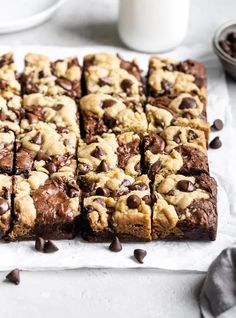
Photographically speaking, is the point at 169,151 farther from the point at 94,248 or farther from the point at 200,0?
the point at 200,0

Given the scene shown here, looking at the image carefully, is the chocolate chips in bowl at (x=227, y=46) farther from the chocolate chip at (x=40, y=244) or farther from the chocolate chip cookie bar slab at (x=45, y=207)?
the chocolate chip at (x=40, y=244)

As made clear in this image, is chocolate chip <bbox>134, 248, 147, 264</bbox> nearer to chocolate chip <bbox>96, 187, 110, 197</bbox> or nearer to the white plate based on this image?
chocolate chip <bbox>96, 187, 110, 197</bbox>

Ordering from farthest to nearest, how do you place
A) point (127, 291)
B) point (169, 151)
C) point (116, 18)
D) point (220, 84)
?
point (116, 18)
point (220, 84)
point (169, 151)
point (127, 291)

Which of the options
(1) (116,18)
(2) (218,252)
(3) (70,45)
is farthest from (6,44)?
(2) (218,252)

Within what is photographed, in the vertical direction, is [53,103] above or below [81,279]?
Result: above

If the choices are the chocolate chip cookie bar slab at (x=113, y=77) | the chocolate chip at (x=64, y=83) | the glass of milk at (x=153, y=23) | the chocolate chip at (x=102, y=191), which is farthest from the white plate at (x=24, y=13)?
the chocolate chip at (x=102, y=191)

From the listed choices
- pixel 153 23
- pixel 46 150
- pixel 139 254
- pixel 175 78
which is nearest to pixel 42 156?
pixel 46 150

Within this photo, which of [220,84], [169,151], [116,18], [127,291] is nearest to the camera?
[127,291]
